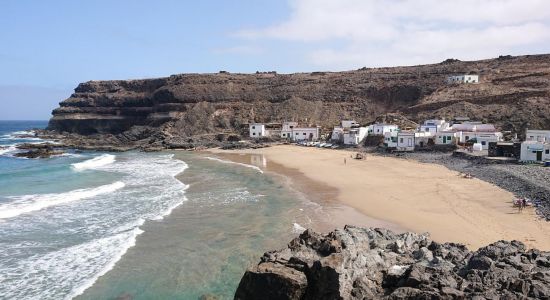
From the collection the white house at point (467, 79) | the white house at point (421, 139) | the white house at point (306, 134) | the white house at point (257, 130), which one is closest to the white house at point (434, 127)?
the white house at point (421, 139)

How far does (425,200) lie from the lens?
79.4 feet

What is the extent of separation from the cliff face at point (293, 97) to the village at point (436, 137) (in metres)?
4.81

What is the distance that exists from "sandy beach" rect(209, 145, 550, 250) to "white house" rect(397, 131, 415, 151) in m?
6.03

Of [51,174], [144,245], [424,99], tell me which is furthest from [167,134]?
[144,245]

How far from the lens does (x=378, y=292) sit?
882 cm

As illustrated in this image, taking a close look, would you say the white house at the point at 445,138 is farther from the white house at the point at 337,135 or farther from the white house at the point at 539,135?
the white house at the point at 337,135

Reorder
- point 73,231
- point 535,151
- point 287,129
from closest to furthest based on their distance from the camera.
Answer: point 73,231, point 535,151, point 287,129

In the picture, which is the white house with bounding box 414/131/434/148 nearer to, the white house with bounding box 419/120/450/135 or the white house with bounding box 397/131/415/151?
the white house with bounding box 397/131/415/151

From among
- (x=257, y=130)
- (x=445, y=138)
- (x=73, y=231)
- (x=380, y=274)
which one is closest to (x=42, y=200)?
(x=73, y=231)

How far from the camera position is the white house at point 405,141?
153ft

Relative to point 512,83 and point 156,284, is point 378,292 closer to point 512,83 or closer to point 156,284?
point 156,284

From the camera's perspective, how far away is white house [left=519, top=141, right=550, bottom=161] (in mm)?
32406

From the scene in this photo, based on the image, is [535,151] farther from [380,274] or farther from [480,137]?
[380,274]

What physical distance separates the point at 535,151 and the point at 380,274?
1114 inches
